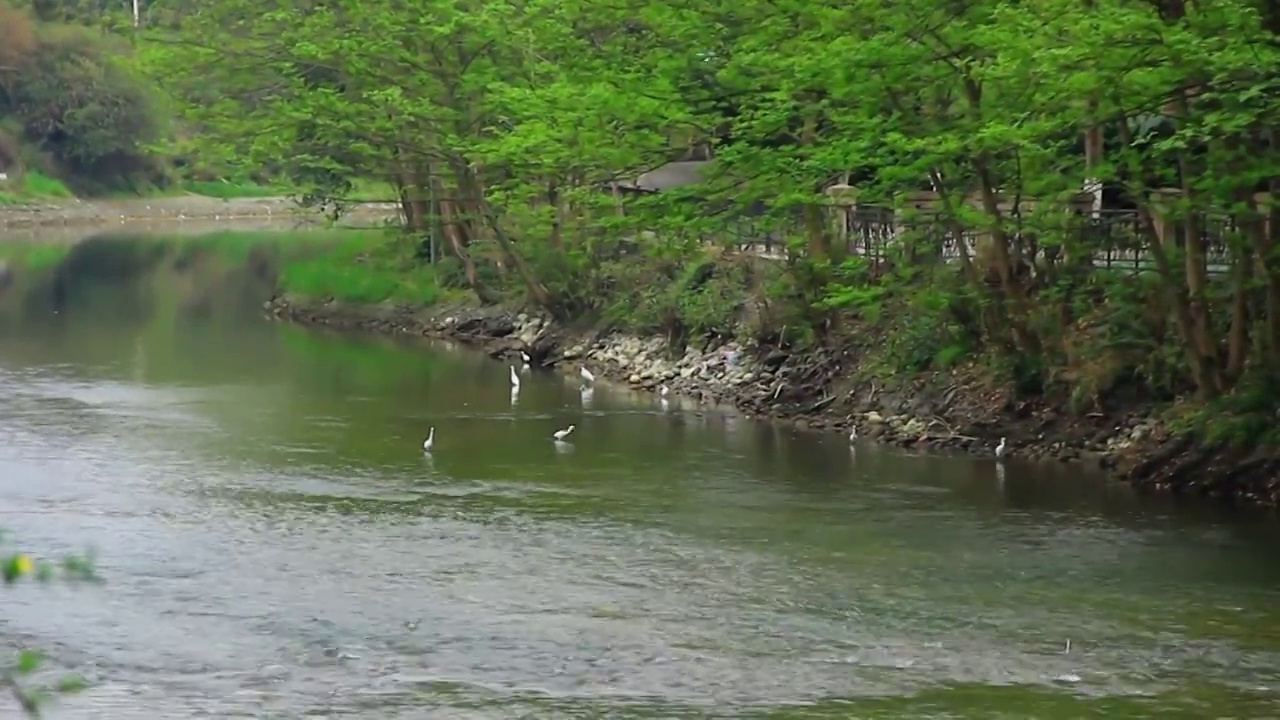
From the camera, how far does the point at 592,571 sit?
57.1ft

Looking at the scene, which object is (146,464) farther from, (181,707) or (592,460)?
(181,707)

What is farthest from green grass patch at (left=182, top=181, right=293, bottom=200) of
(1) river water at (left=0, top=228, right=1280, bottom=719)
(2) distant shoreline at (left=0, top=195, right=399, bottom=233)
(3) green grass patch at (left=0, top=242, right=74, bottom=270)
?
(1) river water at (left=0, top=228, right=1280, bottom=719)

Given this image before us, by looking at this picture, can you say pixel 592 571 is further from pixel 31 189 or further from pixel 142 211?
pixel 142 211

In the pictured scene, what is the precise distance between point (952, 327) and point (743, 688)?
1369 centimetres

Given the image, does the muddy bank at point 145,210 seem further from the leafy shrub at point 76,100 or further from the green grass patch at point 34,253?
the green grass patch at point 34,253

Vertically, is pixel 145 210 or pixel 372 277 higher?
pixel 145 210

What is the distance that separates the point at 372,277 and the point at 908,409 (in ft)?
70.1

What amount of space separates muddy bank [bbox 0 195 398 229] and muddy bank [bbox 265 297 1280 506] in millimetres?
42215

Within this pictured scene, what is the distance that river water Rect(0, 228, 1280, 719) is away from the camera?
45.1 ft

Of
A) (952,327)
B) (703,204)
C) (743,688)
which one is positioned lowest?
(743,688)

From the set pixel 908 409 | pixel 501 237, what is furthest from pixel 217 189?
pixel 908 409

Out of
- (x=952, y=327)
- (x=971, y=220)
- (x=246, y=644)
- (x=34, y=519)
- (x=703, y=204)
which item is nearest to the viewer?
(x=246, y=644)

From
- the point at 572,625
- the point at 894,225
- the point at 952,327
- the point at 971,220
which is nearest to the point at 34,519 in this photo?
the point at 572,625

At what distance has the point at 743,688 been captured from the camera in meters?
13.8
